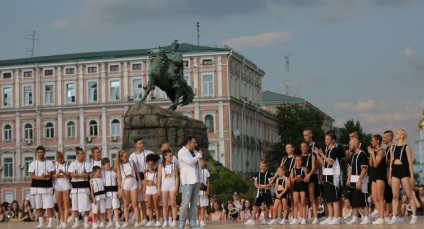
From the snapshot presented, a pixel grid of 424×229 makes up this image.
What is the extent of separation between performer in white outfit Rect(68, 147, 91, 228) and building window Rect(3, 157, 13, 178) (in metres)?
67.2

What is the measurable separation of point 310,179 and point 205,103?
6363 centimetres

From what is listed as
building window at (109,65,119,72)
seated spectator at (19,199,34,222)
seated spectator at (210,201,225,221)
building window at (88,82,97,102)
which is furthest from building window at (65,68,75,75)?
seated spectator at (210,201,225,221)

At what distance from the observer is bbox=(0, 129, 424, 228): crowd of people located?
17.3m

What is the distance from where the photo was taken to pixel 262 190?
20406 mm

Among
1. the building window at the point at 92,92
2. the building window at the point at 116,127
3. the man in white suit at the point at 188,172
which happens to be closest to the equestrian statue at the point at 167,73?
the man in white suit at the point at 188,172

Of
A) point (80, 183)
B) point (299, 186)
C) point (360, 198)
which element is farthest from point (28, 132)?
point (360, 198)

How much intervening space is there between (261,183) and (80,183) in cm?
435

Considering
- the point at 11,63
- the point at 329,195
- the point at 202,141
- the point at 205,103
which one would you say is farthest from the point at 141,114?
the point at 11,63

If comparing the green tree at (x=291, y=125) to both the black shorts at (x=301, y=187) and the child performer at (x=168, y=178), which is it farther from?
the child performer at (x=168, y=178)

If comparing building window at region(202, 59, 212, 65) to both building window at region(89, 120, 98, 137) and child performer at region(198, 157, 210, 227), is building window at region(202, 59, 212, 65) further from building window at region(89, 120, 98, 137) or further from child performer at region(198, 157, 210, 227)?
child performer at region(198, 157, 210, 227)

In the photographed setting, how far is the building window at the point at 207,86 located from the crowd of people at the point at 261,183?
2416 inches

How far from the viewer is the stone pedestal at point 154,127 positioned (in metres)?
30.0

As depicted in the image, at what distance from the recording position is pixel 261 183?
20297 millimetres

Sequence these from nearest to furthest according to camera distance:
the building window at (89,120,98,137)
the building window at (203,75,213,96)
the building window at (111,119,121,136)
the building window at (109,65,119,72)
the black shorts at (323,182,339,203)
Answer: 1. the black shorts at (323,182,339,203)
2. the building window at (203,75,213,96)
3. the building window at (111,119,121,136)
4. the building window at (89,120,98,137)
5. the building window at (109,65,119,72)
